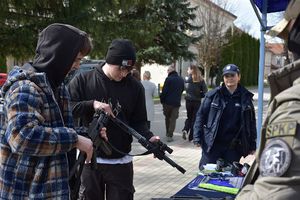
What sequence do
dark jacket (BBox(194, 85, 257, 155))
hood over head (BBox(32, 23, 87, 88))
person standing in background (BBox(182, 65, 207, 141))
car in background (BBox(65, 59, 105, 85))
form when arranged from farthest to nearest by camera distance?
1. person standing in background (BBox(182, 65, 207, 141))
2. dark jacket (BBox(194, 85, 257, 155))
3. car in background (BBox(65, 59, 105, 85))
4. hood over head (BBox(32, 23, 87, 88))

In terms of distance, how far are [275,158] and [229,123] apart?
12.0ft

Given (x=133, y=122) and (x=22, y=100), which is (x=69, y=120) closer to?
(x=22, y=100)

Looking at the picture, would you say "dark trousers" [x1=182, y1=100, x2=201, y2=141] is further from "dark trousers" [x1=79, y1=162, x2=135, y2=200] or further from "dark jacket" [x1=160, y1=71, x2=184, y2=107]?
"dark trousers" [x1=79, y1=162, x2=135, y2=200]

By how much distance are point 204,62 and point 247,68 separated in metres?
14.1

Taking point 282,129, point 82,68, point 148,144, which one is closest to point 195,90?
point 82,68

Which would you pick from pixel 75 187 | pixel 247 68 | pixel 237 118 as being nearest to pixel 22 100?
pixel 75 187

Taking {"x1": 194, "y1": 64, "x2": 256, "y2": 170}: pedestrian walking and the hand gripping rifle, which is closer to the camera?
the hand gripping rifle

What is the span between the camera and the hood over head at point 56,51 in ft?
8.11

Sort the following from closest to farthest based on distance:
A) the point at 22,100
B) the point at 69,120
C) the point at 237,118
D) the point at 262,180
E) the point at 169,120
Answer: the point at 262,180, the point at 22,100, the point at 69,120, the point at 237,118, the point at 169,120

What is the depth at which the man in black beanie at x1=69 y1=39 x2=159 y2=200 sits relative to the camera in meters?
3.63

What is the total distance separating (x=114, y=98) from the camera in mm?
3680

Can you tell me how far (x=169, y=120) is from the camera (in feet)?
35.1

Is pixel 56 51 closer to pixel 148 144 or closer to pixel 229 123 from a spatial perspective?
pixel 148 144

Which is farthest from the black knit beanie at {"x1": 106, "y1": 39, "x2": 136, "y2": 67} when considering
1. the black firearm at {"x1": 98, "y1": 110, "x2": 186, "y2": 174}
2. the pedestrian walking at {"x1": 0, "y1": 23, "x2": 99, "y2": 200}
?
the pedestrian walking at {"x1": 0, "y1": 23, "x2": 99, "y2": 200}
